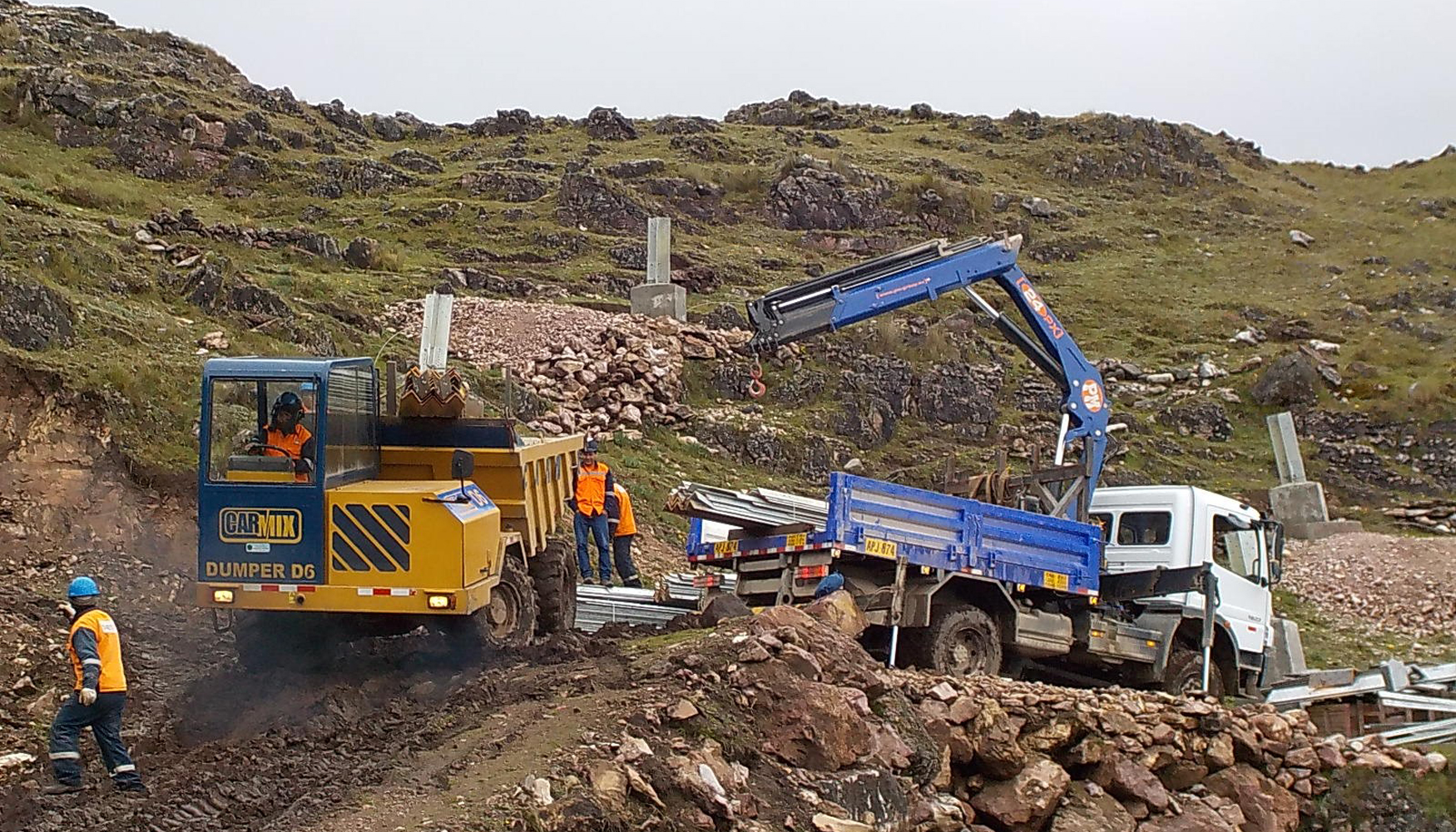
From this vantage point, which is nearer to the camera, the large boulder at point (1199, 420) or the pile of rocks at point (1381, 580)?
the pile of rocks at point (1381, 580)

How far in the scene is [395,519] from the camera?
8156 millimetres

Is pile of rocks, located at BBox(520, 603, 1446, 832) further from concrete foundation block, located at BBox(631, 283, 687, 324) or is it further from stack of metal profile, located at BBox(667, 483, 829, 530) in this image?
concrete foundation block, located at BBox(631, 283, 687, 324)

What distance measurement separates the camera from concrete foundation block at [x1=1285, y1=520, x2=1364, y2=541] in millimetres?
21688

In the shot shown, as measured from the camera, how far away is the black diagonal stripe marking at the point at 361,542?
812cm

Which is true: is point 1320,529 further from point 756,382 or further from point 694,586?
point 694,586

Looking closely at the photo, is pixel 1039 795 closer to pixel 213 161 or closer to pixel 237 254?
pixel 237 254

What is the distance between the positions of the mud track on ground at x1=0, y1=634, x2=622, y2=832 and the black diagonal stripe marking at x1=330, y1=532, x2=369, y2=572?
3.04 ft

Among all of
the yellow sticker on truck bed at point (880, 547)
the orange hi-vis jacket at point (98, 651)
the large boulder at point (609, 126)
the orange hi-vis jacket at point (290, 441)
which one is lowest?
the orange hi-vis jacket at point (98, 651)

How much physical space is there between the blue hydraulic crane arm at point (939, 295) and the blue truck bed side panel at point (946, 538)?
1.24 meters

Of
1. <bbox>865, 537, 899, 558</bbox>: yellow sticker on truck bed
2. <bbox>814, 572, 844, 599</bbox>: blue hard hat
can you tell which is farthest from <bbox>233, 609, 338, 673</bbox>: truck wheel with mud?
<bbox>865, 537, 899, 558</bbox>: yellow sticker on truck bed

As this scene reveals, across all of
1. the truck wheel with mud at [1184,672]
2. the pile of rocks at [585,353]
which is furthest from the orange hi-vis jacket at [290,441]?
the pile of rocks at [585,353]

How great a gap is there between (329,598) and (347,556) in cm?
29

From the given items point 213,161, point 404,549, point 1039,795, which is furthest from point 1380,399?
point 213,161

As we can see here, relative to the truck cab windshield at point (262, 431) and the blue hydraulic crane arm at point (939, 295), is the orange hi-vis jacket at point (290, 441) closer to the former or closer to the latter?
the truck cab windshield at point (262, 431)
